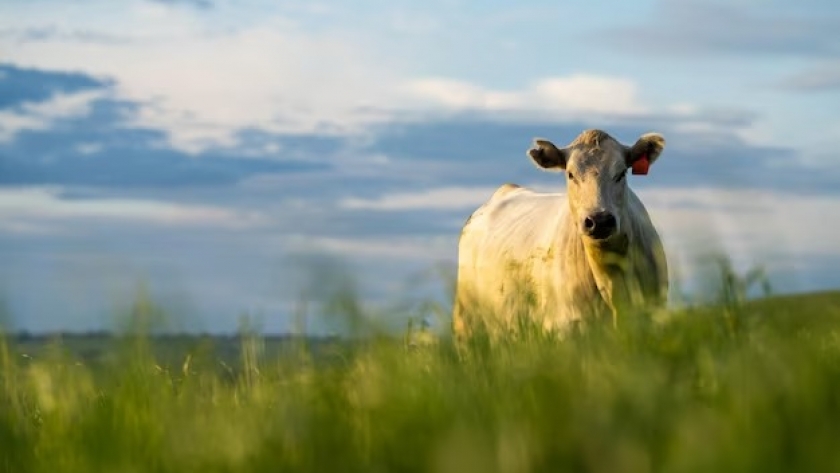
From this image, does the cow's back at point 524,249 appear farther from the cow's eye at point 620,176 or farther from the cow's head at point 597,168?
the cow's eye at point 620,176

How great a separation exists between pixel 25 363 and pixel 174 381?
2.41ft

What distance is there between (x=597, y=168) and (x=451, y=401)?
848 centimetres

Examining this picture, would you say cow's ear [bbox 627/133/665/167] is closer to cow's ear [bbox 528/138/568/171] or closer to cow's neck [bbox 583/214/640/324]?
cow's ear [bbox 528/138/568/171]

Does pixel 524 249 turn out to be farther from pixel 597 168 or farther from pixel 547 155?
pixel 597 168

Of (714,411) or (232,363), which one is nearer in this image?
(714,411)

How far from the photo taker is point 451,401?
4.60m

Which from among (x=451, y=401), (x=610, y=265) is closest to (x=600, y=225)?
Answer: (x=610, y=265)

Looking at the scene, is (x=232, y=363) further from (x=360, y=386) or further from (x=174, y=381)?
(x=360, y=386)

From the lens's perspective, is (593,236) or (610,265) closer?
(593,236)

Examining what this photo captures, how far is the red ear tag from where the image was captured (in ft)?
44.7

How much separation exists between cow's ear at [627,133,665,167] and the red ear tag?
0.05 feet

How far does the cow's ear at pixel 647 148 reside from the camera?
44.6 feet

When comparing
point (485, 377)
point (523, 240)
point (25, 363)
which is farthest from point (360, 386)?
point (523, 240)

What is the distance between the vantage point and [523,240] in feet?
49.8
